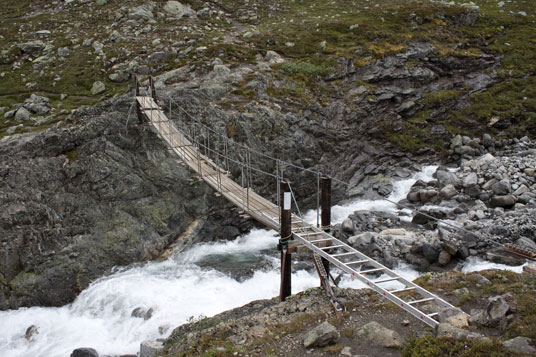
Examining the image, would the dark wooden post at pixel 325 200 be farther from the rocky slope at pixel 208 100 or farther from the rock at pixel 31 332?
the rock at pixel 31 332

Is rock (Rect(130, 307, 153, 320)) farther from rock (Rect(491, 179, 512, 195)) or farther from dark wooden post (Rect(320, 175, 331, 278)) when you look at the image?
rock (Rect(491, 179, 512, 195))

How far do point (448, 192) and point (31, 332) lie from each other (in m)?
16.8

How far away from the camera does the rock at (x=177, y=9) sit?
108 feet

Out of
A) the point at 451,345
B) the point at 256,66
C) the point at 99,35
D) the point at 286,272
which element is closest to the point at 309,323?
the point at 286,272

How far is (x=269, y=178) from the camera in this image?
1897 cm

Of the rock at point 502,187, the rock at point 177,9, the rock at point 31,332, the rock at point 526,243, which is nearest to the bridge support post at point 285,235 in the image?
the rock at point 31,332

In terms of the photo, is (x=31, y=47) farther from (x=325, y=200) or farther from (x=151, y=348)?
(x=325, y=200)

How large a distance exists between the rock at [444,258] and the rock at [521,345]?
795 centimetres

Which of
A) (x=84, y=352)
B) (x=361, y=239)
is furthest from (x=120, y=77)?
(x=84, y=352)

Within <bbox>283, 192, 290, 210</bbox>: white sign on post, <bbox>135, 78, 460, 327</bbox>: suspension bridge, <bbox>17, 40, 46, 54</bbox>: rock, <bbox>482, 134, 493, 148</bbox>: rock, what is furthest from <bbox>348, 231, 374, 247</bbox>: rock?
<bbox>17, 40, 46, 54</bbox>: rock

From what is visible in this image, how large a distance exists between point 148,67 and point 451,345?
23.4m

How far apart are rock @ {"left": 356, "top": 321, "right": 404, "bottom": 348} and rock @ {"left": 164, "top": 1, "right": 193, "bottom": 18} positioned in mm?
31609

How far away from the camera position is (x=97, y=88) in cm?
2341

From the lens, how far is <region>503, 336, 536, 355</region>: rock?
15.8 ft
